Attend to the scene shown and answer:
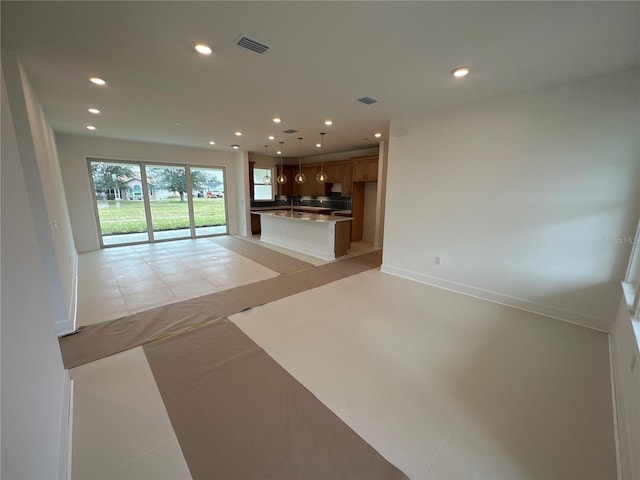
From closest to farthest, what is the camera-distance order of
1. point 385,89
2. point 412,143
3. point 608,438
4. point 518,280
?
point 608,438 < point 385,89 < point 518,280 < point 412,143

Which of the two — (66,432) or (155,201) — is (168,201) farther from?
(66,432)

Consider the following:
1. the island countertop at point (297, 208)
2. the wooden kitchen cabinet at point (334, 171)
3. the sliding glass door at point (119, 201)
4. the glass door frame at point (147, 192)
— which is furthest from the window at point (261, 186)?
the sliding glass door at point (119, 201)

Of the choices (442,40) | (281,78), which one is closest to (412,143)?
(442,40)

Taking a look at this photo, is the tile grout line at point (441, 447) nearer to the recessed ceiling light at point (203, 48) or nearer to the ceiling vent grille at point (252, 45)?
the ceiling vent grille at point (252, 45)

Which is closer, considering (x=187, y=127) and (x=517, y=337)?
(x=517, y=337)

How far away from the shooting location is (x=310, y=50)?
2172mm

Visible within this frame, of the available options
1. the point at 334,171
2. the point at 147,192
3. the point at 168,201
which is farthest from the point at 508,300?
the point at 147,192

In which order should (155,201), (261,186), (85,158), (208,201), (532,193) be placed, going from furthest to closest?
1. (261,186)
2. (208,201)
3. (155,201)
4. (85,158)
5. (532,193)

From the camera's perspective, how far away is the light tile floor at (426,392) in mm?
1431

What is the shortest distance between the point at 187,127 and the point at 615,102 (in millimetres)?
6125

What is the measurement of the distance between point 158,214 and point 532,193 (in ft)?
26.9

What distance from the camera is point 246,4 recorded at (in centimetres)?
166

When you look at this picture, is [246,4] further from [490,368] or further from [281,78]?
[490,368]

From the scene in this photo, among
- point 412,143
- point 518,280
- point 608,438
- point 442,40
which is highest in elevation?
point 442,40
